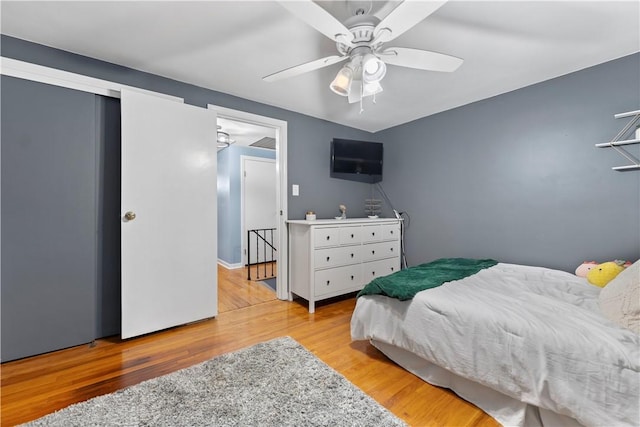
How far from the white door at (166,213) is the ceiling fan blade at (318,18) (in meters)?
1.57

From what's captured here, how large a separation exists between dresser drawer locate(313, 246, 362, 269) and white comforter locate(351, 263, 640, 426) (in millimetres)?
885

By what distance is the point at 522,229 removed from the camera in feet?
8.32

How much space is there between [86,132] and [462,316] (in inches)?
115

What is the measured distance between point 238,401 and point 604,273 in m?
2.40

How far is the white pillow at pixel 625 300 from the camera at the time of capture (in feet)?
3.67

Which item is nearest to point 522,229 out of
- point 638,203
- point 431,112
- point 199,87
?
point 638,203

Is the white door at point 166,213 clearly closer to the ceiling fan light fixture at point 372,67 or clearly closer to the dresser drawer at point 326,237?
the dresser drawer at point 326,237

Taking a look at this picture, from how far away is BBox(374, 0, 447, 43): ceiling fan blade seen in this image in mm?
1089

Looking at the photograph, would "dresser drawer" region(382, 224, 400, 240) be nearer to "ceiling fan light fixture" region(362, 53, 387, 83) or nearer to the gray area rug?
the gray area rug

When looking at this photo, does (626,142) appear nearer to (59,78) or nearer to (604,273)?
(604,273)

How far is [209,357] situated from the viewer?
1.84 m

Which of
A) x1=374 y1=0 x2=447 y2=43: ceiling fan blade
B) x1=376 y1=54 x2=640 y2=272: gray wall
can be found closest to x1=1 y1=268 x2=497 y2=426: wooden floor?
x1=376 y1=54 x2=640 y2=272: gray wall

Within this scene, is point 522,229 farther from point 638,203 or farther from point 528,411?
point 528,411

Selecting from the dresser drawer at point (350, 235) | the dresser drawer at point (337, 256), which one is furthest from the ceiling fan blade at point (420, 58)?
the dresser drawer at point (337, 256)
